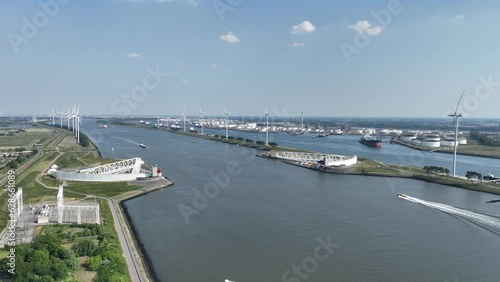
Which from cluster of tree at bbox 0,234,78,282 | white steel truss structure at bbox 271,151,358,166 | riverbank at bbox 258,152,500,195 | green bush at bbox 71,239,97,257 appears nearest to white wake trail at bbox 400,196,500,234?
riverbank at bbox 258,152,500,195

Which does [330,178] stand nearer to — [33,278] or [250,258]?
[250,258]

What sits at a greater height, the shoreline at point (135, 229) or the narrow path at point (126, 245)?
the narrow path at point (126, 245)

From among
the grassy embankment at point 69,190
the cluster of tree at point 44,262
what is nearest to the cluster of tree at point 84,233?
the grassy embankment at point 69,190

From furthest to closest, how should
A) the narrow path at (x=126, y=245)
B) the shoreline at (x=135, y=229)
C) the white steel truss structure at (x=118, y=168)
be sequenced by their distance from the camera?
the white steel truss structure at (x=118, y=168), the shoreline at (x=135, y=229), the narrow path at (x=126, y=245)

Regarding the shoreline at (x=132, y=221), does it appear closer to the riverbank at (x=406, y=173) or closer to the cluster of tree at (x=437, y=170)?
the riverbank at (x=406, y=173)

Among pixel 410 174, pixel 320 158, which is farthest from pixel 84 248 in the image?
pixel 320 158
